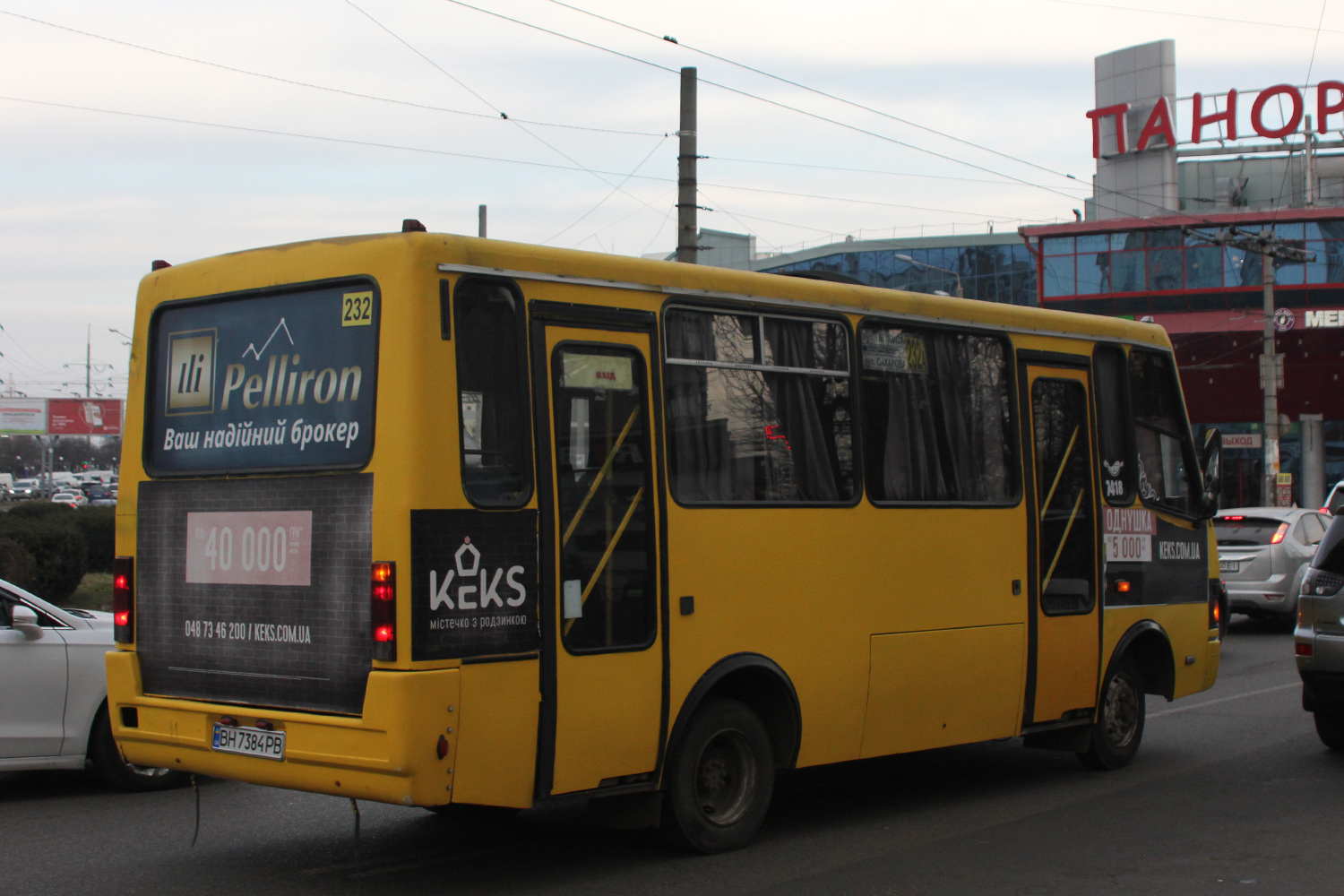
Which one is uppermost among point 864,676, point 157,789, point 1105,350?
point 1105,350

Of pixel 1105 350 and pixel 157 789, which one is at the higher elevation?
pixel 1105 350

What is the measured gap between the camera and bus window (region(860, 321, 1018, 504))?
8.02m

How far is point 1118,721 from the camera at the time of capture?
9.69 m

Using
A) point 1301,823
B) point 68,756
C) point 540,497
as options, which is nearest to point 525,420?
point 540,497

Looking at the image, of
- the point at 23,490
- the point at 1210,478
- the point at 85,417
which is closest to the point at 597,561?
the point at 1210,478

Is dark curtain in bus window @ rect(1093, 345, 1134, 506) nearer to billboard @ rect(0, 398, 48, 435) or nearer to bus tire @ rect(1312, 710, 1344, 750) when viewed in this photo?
bus tire @ rect(1312, 710, 1344, 750)

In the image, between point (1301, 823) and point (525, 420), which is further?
point (1301, 823)

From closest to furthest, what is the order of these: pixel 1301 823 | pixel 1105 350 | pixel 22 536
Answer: pixel 1301 823 < pixel 1105 350 < pixel 22 536

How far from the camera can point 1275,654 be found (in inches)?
645

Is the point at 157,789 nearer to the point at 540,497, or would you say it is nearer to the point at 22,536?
the point at 540,497

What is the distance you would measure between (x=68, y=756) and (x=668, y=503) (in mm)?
4472

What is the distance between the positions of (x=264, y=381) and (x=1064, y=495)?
5306 millimetres

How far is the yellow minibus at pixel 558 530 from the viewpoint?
232 inches

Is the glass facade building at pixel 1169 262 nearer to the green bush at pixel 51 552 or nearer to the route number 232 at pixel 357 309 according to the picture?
the green bush at pixel 51 552
